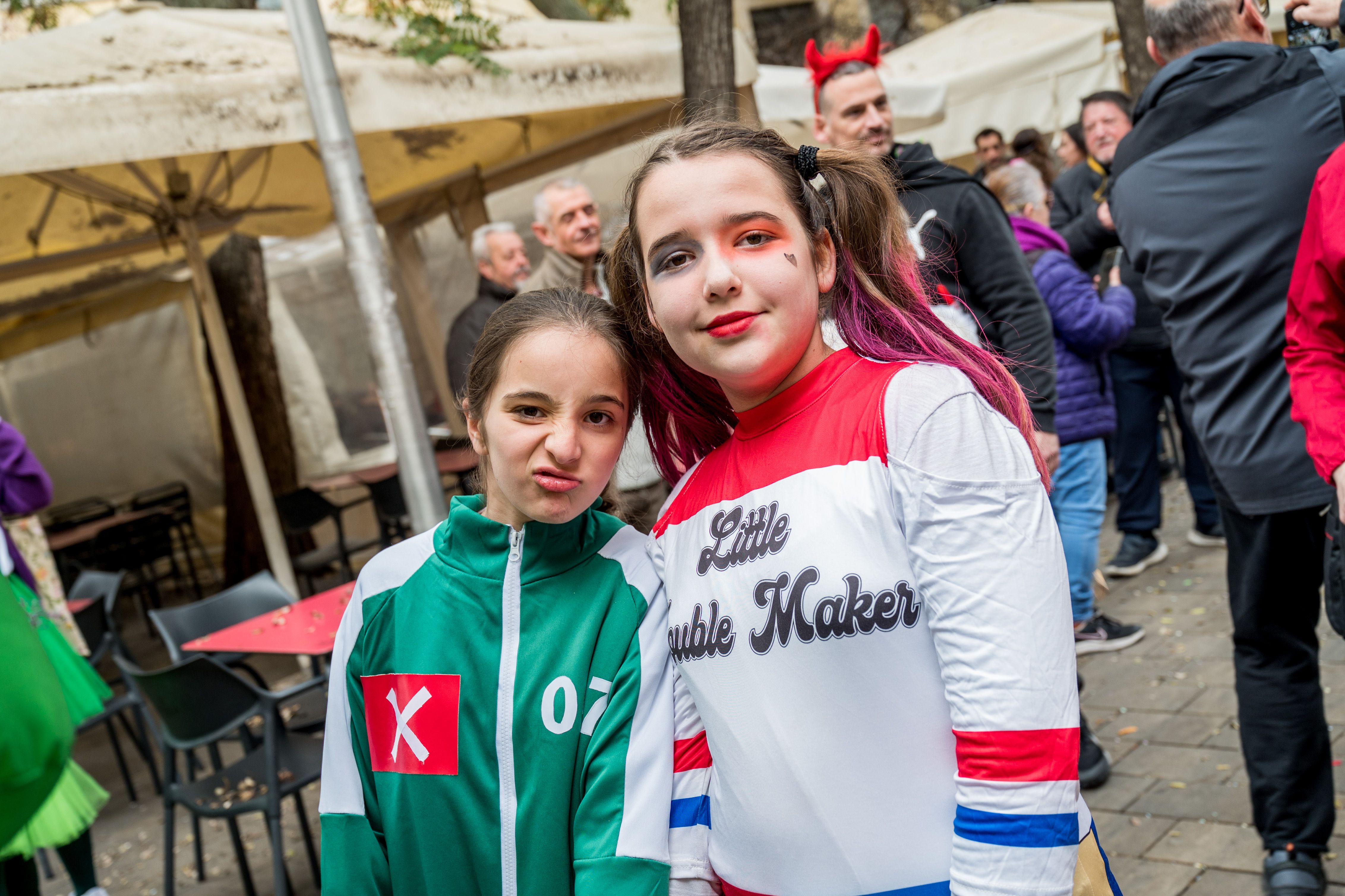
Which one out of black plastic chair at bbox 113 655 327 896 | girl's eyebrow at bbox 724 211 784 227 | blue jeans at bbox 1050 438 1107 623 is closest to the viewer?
girl's eyebrow at bbox 724 211 784 227

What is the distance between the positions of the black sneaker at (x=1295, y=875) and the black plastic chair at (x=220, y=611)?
3.28 meters

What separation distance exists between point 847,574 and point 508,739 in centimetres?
56

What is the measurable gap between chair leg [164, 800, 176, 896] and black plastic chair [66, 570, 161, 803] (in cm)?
106

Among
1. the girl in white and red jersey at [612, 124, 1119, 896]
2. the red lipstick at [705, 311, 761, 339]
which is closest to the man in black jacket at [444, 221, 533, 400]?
Result: the girl in white and red jersey at [612, 124, 1119, 896]

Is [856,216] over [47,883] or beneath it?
over

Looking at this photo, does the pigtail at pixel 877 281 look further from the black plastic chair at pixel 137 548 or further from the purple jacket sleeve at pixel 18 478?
the black plastic chair at pixel 137 548

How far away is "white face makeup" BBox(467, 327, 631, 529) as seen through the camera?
146 centimetres

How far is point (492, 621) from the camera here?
153 cm

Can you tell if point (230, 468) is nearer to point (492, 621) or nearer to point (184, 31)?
point (184, 31)

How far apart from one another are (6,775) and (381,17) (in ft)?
14.5

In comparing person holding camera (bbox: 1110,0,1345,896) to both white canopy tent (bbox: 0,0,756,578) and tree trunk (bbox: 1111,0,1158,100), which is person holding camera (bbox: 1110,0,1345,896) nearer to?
white canopy tent (bbox: 0,0,756,578)

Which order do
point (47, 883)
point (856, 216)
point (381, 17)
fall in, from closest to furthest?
point (856, 216), point (47, 883), point (381, 17)

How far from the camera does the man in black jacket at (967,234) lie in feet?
9.64

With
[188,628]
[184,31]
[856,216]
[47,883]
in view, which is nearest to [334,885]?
[856,216]
